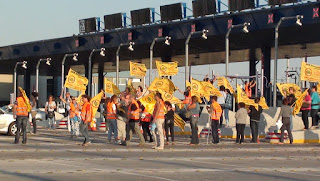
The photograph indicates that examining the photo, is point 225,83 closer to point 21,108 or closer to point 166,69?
point 166,69

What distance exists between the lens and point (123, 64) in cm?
7144

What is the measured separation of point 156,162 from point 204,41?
32.7 metres

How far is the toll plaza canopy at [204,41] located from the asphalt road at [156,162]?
696 inches

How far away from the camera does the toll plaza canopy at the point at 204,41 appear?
43281mm

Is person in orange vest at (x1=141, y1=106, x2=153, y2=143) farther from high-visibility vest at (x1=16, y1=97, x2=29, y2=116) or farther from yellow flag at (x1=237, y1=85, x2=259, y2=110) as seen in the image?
high-visibility vest at (x1=16, y1=97, x2=29, y2=116)

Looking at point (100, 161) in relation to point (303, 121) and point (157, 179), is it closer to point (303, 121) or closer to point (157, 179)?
point (157, 179)

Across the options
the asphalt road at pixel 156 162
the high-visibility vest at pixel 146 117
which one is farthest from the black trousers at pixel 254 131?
the high-visibility vest at pixel 146 117

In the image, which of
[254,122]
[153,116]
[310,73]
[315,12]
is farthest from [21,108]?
[315,12]

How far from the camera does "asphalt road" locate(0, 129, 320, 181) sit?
599 inches

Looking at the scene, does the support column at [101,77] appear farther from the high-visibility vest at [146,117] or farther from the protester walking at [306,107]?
the high-visibility vest at [146,117]

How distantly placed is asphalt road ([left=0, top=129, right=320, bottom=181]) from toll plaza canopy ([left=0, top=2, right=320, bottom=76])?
17675 millimetres

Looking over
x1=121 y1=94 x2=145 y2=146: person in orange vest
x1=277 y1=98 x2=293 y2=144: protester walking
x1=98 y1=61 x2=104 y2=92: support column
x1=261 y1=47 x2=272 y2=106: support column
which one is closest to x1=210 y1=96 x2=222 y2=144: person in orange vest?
x1=277 y1=98 x2=293 y2=144: protester walking

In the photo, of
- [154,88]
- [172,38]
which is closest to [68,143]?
[154,88]

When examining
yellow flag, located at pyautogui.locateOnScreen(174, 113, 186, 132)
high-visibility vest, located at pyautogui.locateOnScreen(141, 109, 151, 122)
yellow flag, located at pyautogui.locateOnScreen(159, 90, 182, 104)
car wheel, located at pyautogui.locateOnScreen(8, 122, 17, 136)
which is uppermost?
yellow flag, located at pyautogui.locateOnScreen(159, 90, 182, 104)
